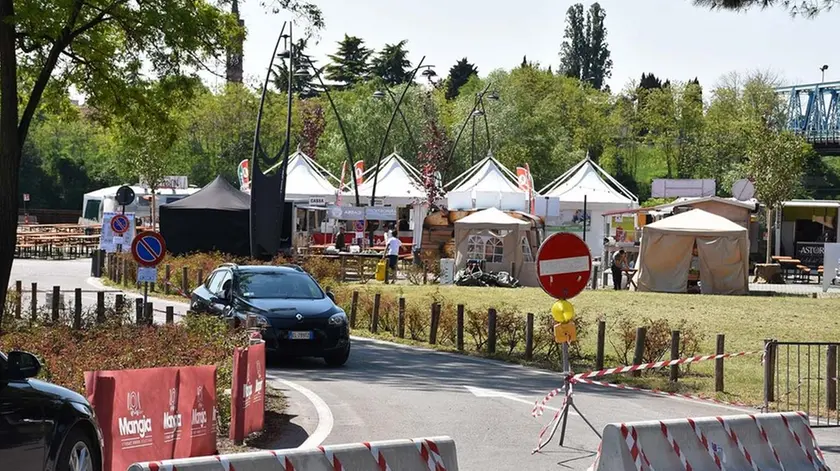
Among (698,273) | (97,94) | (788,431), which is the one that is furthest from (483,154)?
(788,431)

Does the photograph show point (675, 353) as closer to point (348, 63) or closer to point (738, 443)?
point (738, 443)

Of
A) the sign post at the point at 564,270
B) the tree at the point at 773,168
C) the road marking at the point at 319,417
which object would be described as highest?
the tree at the point at 773,168

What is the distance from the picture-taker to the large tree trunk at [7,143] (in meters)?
20.9

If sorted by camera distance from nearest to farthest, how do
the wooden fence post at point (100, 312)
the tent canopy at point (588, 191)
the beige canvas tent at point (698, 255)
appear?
the wooden fence post at point (100, 312) → the beige canvas tent at point (698, 255) → the tent canopy at point (588, 191)

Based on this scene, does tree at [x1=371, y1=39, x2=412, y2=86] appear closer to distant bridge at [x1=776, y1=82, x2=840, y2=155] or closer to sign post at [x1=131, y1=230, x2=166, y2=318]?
distant bridge at [x1=776, y1=82, x2=840, y2=155]

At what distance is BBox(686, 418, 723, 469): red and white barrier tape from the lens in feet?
28.9

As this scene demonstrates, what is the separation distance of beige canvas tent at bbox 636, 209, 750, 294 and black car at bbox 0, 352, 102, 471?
110ft

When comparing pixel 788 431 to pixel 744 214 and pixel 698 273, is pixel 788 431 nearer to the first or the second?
pixel 698 273

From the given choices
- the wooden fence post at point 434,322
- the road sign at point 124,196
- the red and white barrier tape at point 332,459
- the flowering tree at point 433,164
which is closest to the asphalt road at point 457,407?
the wooden fence post at point 434,322

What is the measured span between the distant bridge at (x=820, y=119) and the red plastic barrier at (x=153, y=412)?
266 ft

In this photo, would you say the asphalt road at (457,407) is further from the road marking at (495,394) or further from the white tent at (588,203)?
the white tent at (588,203)

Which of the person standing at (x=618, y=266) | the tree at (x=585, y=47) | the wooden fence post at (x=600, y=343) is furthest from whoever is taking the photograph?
the tree at (x=585, y=47)

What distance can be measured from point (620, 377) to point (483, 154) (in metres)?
68.6

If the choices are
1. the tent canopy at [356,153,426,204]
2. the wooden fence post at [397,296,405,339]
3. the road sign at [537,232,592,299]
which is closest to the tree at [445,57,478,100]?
the tent canopy at [356,153,426,204]
